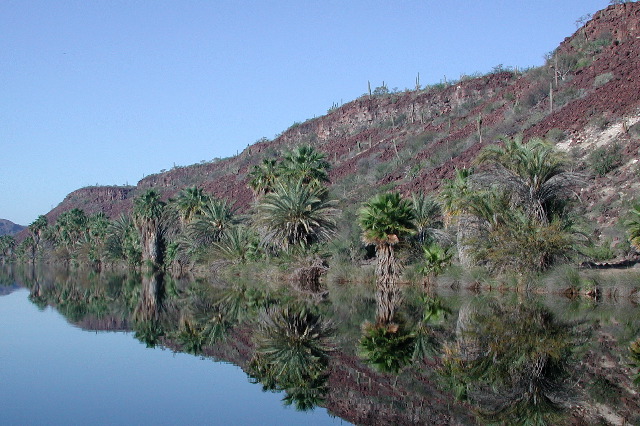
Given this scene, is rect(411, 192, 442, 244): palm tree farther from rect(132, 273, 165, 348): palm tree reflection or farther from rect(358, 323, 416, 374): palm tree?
rect(358, 323, 416, 374): palm tree

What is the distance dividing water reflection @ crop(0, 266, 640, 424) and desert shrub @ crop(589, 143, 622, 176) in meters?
18.7

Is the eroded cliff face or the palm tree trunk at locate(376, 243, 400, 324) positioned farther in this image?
the eroded cliff face

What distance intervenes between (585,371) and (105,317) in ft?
65.0

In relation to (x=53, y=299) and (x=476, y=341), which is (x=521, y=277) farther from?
(x=53, y=299)

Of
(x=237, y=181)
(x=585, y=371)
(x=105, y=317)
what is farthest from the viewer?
(x=237, y=181)

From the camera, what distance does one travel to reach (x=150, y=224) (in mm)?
74000

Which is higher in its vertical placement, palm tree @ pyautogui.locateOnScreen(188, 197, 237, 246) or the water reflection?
palm tree @ pyautogui.locateOnScreen(188, 197, 237, 246)

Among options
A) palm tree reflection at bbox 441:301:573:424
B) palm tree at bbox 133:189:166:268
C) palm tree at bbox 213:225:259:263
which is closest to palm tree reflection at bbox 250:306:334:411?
palm tree reflection at bbox 441:301:573:424

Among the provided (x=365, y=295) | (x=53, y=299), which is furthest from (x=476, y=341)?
(x=53, y=299)

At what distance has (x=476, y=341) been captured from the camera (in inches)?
728

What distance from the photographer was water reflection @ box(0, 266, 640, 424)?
1199 cm

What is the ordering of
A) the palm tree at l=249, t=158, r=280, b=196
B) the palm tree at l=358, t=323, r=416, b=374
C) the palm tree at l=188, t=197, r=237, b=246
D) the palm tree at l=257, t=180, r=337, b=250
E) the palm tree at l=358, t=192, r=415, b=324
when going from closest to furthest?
the palm tree at l=358, t=323, r=416, b=374, the palm tree at l=358, t=192, r=415, b=324, the palm tree at l=257, t=180, r=337, b=250, the palm tree at l=249, t=158, r=280, b=196, the palm tree at l=188, t=197, r=237, b=246

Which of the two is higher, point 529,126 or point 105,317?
point 529,126

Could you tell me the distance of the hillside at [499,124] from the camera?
158 feet
